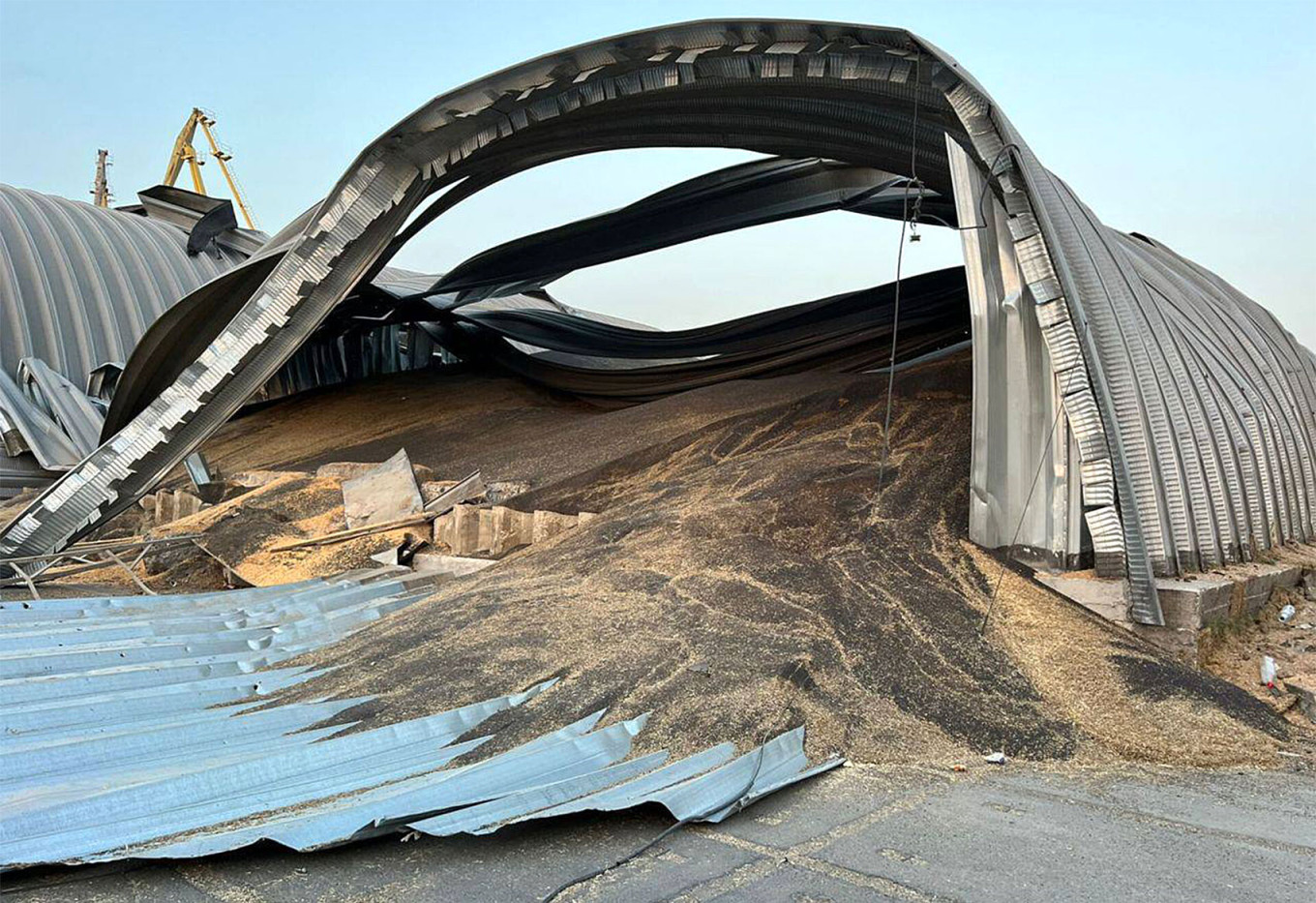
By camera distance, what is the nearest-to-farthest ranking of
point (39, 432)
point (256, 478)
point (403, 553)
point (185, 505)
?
point (403, 553), point (185, 505), point (256, 478), point (39, 432)

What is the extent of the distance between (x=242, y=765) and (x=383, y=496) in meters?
7.54

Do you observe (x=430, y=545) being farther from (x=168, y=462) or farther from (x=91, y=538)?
(x=91, y=538)

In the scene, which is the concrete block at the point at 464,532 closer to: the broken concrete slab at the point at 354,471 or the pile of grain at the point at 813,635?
the pile of grain at the point at 813,635

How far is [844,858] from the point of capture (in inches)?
145

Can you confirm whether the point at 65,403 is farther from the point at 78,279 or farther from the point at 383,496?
the point at 383,496

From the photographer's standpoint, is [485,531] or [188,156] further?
[188,156]

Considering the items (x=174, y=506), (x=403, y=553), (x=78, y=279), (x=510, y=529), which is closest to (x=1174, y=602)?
(x=510, y=529)

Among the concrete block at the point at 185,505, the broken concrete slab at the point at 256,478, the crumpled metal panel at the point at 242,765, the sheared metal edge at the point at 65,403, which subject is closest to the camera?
the crumpled metal panel at the point at 242,765

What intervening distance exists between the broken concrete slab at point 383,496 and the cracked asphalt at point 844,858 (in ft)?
25.5

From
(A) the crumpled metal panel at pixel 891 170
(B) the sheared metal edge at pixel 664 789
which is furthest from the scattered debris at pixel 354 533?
(B) the sheared metal edge at pixel 664 789

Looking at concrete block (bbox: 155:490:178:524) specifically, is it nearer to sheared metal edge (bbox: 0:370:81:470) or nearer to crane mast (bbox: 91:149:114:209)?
sheared metal edge (bbox: 0:370:81:470)

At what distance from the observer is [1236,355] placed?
419 inches

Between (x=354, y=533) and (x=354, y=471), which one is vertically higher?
(x=354, y=471)

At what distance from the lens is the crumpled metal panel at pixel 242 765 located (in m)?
3.74
